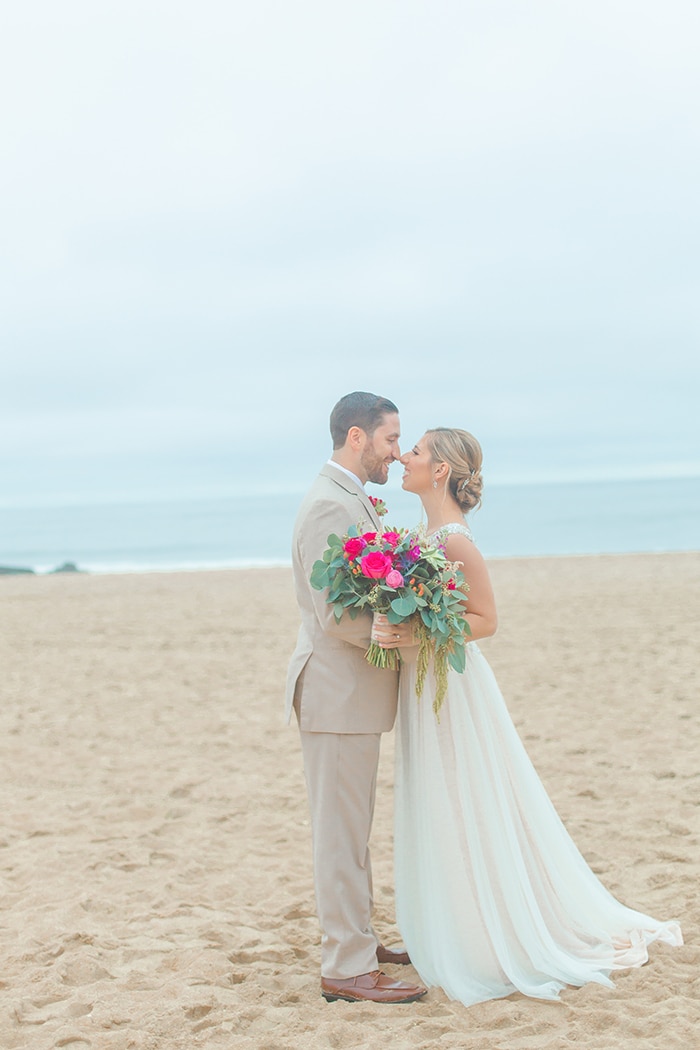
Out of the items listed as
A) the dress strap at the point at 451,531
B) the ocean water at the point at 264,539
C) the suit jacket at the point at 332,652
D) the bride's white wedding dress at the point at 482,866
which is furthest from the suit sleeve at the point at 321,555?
the ocean water at the point at 264,539

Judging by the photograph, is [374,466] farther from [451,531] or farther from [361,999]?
[361,999]

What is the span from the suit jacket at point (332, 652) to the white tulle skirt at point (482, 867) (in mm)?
180

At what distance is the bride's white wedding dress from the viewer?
12.8 feet

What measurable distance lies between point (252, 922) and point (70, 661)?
28.3ft

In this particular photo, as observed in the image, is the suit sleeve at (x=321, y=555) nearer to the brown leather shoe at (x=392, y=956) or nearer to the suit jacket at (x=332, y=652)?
the suit jacket at (x=332, y=652)

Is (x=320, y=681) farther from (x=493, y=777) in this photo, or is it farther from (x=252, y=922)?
(x=252, y=922)

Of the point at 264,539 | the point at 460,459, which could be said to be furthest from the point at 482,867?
the point at 264,539

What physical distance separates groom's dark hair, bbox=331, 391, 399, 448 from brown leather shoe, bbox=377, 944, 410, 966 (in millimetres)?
2183

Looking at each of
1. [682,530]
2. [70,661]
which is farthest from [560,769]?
[682,530]

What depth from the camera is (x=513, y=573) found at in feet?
80.6

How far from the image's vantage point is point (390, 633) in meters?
3.71

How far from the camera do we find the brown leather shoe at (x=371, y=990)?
391 cm

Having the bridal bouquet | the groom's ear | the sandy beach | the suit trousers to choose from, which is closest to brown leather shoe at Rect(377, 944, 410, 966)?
the sandy beach

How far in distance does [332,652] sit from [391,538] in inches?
21.9
